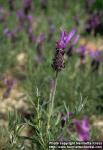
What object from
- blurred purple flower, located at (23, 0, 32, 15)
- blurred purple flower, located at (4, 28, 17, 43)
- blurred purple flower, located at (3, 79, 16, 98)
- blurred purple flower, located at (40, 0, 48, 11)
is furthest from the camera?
blurred purple flower, located at (40, 0, 48, 11)

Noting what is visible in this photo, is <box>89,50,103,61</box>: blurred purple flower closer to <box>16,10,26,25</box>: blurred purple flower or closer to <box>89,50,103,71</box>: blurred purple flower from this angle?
<box>89,50,103,71</box>: blurred purple flower

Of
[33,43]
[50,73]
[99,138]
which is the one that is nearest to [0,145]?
[99,138]

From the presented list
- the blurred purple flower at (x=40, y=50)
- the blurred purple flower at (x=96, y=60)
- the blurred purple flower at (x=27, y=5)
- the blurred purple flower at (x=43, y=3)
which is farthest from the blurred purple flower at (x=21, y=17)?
the blurred purple flower at (x=96, y=60)

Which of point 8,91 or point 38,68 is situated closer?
point 8,91

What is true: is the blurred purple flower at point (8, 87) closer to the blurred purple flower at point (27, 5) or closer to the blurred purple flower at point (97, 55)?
the blurred purple flower at point (97, 55)

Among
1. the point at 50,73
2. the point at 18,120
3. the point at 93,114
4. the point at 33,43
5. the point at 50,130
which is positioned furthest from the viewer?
the point at 33,43

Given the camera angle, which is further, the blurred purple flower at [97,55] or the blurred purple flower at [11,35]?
the blurred purple flower at [11,35]

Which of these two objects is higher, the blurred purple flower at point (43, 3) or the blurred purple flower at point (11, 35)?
the blurred purple flower at point (43, 3)

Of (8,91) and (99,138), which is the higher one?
(8,91)

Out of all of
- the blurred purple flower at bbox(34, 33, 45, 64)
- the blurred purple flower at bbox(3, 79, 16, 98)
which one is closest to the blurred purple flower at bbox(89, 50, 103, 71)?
the blurred purple flower at bbox(34, 33, 45, 64)

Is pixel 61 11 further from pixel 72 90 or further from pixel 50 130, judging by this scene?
pixel 50 130

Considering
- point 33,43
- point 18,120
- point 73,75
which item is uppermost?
point 33,43
